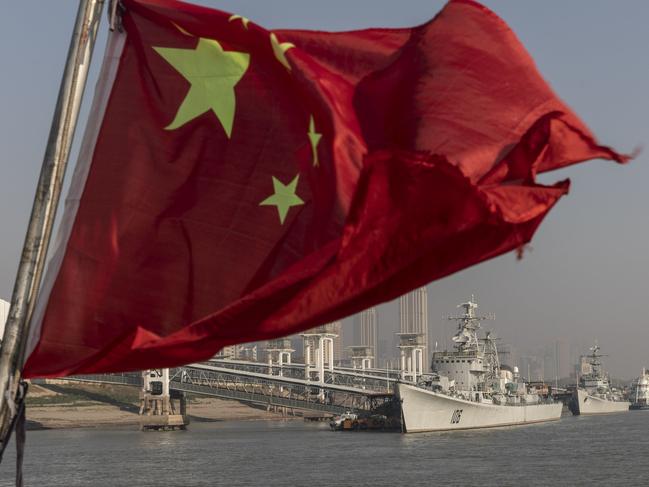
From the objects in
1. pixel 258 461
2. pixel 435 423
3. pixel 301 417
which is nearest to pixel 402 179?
pixel 258 461

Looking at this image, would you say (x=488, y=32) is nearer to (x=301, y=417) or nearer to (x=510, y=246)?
(x=510, y=246)

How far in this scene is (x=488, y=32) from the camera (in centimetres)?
551

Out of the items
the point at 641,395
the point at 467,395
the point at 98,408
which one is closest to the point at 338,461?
the point at 467,395

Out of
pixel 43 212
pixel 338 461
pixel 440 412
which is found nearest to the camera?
pixel 43 212

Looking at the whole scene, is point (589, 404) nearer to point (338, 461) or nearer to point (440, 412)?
point (440, 412)

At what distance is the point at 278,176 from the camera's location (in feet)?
19.0

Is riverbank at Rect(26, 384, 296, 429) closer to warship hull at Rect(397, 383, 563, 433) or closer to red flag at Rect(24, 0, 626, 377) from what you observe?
warship hull at Rect(397, 383, 563, 433)

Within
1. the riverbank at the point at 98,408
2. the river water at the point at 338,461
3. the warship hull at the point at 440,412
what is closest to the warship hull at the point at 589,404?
the riverbank at the point at 98,408

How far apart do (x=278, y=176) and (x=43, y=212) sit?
128cm

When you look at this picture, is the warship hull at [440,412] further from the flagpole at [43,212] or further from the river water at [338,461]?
the flagpole at [43,212]

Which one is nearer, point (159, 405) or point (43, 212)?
point (43, 212)

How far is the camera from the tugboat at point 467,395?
77.1 m

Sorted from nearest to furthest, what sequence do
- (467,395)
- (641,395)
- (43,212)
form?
(43,212)
(467,395)
(641,395)

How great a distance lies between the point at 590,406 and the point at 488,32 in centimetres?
14256
